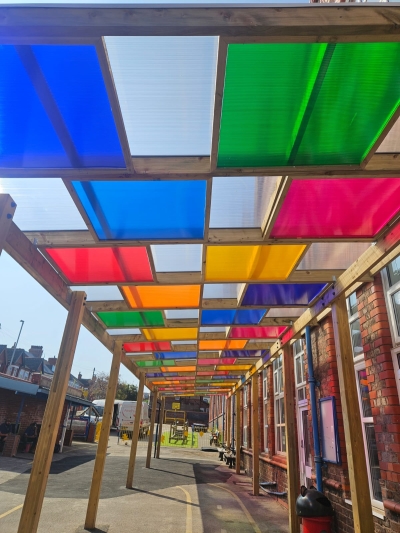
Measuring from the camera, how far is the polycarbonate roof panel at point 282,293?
531cm

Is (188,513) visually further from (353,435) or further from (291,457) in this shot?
(353,435)

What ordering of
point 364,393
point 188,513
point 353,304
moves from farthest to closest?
point 188,513 → point 353,304 → point 364,393

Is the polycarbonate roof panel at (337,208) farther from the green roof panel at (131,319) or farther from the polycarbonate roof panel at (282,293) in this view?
the green roof panel at (131,319)

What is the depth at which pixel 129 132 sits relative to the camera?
2.66 meters

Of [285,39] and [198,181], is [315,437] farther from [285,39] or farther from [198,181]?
[285,39]

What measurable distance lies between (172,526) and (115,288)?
4.89 m

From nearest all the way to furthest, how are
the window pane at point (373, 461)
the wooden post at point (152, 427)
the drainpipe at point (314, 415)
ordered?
the window pane at point (373, 461) < the drainpipe at point (314, 415) < the wooden post at point (152, 427)

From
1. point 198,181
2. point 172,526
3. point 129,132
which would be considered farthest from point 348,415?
point 172,526

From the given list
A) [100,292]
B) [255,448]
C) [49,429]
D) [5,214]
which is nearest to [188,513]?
[255,448]

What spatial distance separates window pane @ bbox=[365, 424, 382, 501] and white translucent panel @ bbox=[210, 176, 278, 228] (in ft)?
11.9

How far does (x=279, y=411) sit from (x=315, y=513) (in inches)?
232

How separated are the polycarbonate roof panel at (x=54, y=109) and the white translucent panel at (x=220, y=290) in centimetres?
299

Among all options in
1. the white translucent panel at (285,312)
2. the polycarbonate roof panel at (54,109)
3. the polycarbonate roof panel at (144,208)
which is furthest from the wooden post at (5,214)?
the white translucent panel at (285,312)

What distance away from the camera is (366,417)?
17.0 feet
